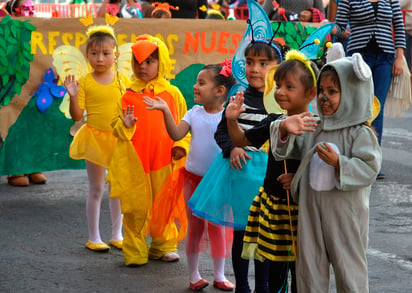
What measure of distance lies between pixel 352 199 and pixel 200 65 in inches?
169

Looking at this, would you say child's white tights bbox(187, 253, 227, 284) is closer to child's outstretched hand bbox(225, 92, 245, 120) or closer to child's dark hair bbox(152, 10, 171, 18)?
child's outstretched hand bbox(225, 92, 245, 120)

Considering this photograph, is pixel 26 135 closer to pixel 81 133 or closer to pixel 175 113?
pixel 81 133

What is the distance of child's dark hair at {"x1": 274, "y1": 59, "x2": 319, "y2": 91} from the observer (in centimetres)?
390

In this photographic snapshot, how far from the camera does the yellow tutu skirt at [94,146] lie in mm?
5895

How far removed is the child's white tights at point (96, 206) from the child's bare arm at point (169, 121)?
109 centimetres

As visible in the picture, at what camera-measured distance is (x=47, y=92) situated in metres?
7.36

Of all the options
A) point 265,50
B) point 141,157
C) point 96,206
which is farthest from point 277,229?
point 96,206

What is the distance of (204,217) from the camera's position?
4.64 metres

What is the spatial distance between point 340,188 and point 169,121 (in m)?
1.67

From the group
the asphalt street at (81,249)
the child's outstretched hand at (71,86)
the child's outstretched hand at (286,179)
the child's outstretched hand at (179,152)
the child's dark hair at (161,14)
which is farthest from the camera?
the child's dark hair at (161,14)

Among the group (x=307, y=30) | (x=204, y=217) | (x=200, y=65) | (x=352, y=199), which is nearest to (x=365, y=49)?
(x=307, y=30)

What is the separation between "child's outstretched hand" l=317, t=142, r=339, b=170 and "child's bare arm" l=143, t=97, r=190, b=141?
154cm

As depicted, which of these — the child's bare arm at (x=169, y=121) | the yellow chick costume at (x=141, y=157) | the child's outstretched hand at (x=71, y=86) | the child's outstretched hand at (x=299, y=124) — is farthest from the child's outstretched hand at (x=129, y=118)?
the child's outstretched hand at (x=299, y=124)

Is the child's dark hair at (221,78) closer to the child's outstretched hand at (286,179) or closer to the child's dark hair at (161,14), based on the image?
the child's outstretched hand at (286,179)
